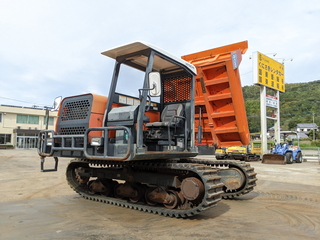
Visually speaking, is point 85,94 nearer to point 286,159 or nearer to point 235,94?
point 235,94

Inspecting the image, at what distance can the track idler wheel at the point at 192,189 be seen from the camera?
474cm

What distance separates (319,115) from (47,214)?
344ft

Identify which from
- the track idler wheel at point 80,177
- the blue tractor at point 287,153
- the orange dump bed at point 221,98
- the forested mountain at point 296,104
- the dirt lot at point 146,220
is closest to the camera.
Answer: the dirt lot at point 146,220

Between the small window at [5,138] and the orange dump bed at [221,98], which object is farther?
the small window at [5,138]

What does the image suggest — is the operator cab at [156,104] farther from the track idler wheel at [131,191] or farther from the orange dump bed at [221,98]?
the track idler wheel at [131,191]

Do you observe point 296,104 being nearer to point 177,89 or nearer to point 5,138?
point 5,138

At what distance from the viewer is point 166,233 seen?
411 centimetres

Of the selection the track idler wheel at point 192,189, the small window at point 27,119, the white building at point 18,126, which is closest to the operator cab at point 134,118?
the track idler wheel at point 192,189

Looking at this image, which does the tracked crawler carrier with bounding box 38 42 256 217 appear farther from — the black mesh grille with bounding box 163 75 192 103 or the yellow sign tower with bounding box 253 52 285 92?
the yellow sign tower with bounding box 253 52 285 92

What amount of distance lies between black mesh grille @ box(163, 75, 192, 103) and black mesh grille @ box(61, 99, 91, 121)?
1.85 meters

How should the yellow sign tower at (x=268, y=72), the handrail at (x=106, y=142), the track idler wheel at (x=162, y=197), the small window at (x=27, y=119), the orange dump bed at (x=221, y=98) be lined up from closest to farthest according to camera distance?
the handrail at (x=106, y=142), the track idler wheel at (x=162, y=197), the orange dump bed at (x=221, y=98), the yellow sign tower at (x=268, y=72), the small window at (x=27, y=119)

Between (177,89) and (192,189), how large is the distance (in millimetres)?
2382

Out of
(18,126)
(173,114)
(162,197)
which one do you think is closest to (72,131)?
(173,114)

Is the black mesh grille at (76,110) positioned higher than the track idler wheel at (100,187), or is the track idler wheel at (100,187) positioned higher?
the black mesh grille at (76,110)
